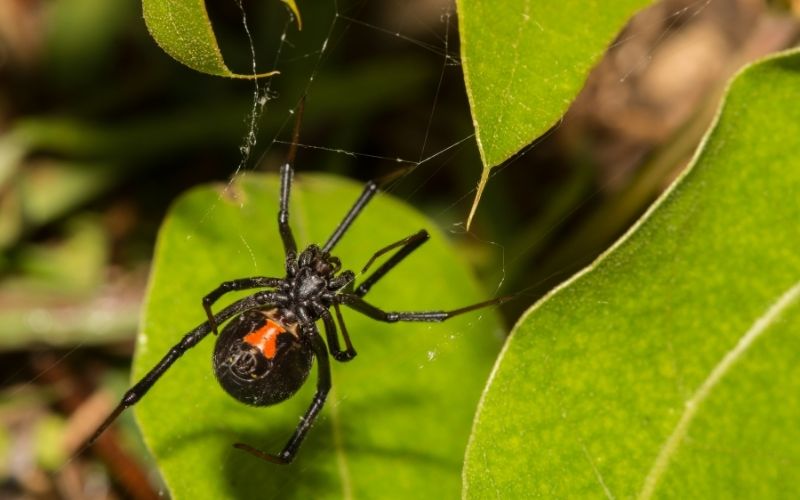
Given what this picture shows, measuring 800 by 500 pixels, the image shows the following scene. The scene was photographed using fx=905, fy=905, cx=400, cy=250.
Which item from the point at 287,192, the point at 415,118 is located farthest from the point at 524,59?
the point at 415,118

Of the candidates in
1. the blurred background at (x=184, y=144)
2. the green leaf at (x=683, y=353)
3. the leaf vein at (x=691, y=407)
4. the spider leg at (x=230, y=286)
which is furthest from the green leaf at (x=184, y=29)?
the blurred background at (x=184, y=144)

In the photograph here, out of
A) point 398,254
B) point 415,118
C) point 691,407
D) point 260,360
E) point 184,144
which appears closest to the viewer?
point 691,407

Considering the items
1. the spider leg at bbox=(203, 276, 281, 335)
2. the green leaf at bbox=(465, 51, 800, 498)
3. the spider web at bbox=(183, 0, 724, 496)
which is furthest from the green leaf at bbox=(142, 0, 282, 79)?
the spider web at bbox=(183, 0, 724, 496)

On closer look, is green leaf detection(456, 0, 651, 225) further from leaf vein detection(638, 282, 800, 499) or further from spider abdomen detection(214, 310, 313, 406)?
spider abdomen detection(214, 310, 313, 406)

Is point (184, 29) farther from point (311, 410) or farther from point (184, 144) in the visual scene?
point (184, 144)

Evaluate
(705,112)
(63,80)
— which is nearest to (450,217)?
(705,112)

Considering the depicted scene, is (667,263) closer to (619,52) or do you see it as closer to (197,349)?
(197,349)

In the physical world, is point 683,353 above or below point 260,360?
above
